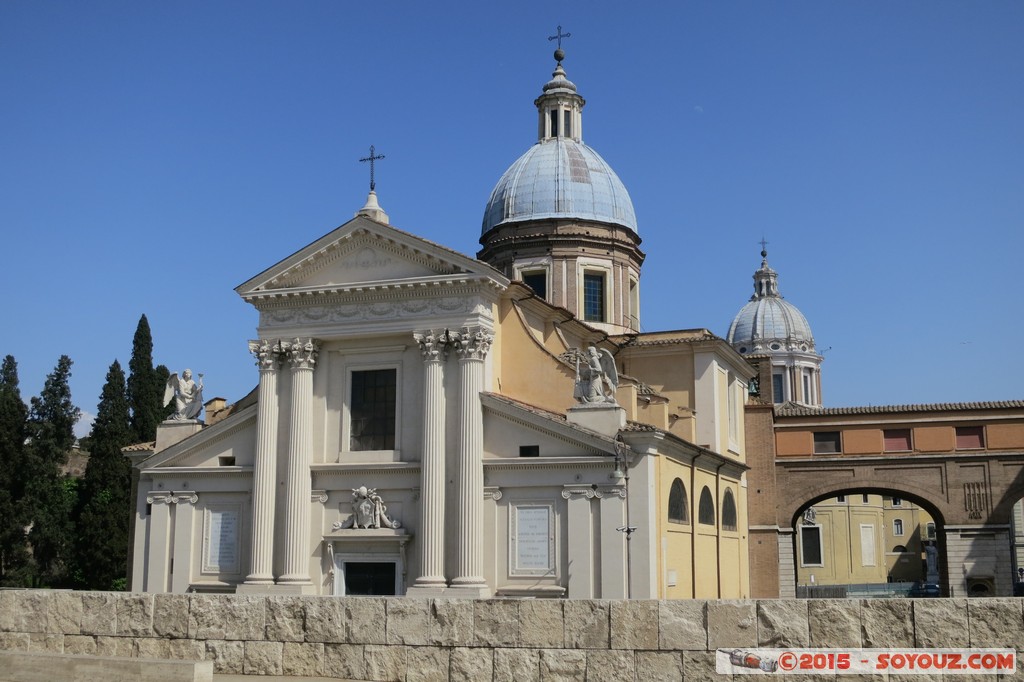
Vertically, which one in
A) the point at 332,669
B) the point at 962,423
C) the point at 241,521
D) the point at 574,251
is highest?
the point at 574,251

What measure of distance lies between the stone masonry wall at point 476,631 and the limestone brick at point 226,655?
14 millimetres

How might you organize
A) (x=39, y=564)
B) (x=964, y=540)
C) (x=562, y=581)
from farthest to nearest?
(x=39, y=564) < (x=964, y=540) < (x=562, y=581)

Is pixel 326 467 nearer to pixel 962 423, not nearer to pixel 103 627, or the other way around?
pixel 103 627

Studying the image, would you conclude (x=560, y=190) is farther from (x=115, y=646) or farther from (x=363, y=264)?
(x=115, y=646)

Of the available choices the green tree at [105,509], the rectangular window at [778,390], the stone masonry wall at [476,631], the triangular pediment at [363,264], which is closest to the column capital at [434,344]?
the triangular pediment at [363,264]

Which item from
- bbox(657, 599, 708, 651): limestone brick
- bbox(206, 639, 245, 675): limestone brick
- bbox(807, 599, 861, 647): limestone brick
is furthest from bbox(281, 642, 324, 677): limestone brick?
bbox(807, 599, 861, 647): limestone brick

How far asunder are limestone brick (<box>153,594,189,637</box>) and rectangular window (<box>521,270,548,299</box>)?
24.9m

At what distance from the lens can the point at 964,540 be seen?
36375 millimetres

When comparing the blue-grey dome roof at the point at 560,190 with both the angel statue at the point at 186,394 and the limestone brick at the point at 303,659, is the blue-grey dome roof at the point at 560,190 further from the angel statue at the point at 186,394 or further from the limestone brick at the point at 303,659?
the limestone brick at the point at 303,659

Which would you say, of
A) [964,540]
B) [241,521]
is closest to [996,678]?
[241,521]

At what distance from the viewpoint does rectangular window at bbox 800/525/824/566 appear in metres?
72.6

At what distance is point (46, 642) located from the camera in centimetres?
1591

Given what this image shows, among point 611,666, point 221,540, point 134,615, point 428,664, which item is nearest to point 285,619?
point 428,664

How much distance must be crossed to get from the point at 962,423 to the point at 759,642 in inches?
1080
